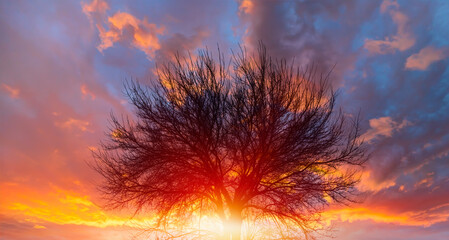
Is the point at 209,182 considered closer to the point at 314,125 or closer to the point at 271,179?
the point at 271,179

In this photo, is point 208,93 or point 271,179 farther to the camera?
point 271,179

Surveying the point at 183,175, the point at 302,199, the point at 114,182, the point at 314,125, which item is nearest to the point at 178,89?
the point at 183,175

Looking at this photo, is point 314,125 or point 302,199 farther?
point 302,199

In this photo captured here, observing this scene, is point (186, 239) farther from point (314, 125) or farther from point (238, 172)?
point (314, 125)

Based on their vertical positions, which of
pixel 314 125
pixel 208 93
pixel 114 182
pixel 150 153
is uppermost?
pixel 208 93

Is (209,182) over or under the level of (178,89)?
under

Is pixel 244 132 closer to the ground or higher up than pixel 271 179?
higher up

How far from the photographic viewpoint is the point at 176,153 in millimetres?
11359

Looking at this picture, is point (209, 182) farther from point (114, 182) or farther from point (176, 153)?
point (114, 182)

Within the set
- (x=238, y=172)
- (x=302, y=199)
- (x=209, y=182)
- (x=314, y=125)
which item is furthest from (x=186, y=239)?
(x=314, y=125)

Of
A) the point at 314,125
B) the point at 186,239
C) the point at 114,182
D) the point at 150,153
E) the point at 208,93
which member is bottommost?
the point at 186,239

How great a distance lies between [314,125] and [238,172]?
3.25 metres

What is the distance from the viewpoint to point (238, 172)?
11898 mm

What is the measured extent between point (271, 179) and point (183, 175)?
3.35 meters
